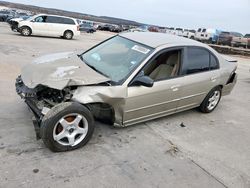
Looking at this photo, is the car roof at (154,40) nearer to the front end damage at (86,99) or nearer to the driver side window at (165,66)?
the driver side window at (165,66)

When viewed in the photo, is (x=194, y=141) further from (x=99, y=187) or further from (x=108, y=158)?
(x=99, y=187)

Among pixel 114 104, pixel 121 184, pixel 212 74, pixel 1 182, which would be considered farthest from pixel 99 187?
pixel 212 74

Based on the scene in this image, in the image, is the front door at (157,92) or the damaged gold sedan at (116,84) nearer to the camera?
the damaged gold sedan at (116,84)

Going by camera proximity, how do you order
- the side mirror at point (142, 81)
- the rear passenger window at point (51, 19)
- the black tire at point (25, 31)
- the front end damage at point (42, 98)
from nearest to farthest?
1. the front end damage at point (42, 98)
2. the side mirror at point (142, 81)
3. the black tire at point (25, 31)
4. the rear passenger window at point (51, 19)

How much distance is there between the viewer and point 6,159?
346 cm

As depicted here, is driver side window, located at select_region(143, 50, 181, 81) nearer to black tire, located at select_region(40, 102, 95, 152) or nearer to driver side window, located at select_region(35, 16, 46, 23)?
black tire, located at select_region(40, 102, 95, 152)

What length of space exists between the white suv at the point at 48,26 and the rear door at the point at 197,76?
54.5 feet

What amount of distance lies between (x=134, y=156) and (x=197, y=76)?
7.13ft

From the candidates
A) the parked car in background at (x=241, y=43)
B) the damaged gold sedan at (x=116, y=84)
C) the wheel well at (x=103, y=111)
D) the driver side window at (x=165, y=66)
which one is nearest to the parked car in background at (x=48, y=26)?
the damaged gold sedan at (x=116, y=84)

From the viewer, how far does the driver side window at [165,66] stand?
15.6 feet

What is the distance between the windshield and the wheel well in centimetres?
43

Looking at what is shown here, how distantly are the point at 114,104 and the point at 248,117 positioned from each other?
361 cm

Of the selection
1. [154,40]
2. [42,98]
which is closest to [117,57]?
[154,40]

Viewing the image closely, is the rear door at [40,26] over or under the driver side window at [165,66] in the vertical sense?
under
